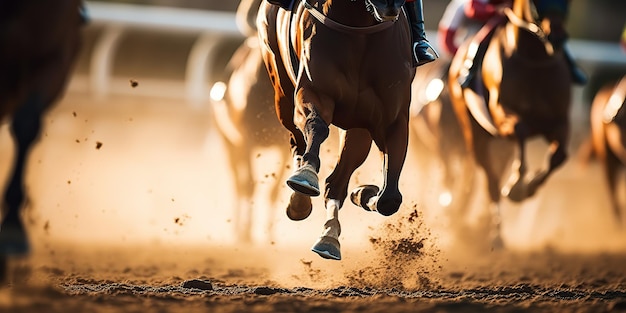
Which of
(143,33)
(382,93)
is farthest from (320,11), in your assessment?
(143,33)

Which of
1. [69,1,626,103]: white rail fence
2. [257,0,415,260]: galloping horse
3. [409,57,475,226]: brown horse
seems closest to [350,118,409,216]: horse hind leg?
[257,0,415,260]: galloping horse

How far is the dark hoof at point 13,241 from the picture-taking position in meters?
3.91

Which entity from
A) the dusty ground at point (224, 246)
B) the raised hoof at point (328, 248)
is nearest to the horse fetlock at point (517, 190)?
the dusty ground at point (224, 246)

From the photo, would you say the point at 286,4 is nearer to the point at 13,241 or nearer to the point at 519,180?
the point at 13,241

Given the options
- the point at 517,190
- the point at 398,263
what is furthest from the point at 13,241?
the point at 517,190

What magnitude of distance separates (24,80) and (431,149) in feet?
20.0

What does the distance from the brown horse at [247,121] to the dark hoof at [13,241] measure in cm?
370

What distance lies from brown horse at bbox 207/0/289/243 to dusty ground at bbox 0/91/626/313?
0.22 meters

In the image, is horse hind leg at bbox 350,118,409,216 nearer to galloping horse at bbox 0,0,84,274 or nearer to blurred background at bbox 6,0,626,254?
galloping horse at bbox 0,0,84,274

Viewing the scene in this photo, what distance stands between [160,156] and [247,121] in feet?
10.3

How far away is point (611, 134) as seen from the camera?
888 centimetres

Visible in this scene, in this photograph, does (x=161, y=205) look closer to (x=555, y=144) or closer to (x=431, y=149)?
(x=431, y=149)

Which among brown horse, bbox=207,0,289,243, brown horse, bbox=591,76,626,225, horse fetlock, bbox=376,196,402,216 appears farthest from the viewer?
brown horse, bbox=591,76,626,225

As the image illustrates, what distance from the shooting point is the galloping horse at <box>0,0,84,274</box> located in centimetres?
419
